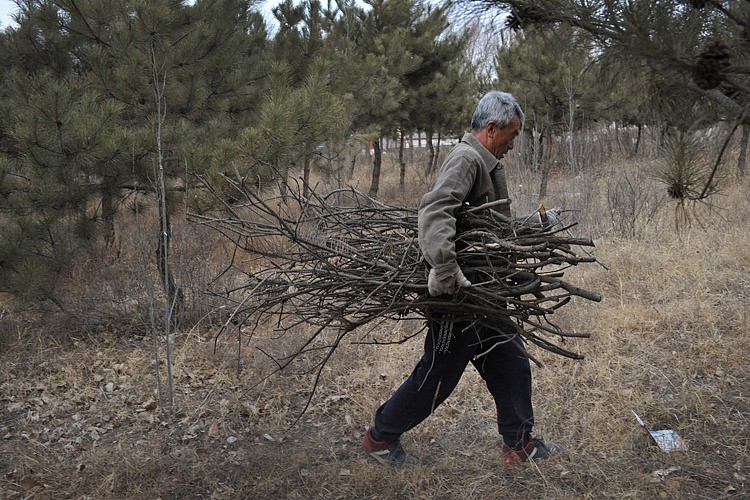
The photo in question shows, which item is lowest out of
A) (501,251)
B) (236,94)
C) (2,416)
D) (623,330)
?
(2,416)

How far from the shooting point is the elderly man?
273 centimetres

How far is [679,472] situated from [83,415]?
11.7ft

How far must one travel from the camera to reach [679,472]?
3.33 metres

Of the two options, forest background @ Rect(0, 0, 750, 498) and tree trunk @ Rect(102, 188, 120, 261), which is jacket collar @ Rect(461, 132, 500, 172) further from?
tree trunk @ Rect(102, 188, 120, 261)

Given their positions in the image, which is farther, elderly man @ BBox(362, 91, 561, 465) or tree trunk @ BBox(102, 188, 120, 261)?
tree trunk @ BBox(102, 188, 120, 261)

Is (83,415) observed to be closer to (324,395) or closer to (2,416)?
(2,416)

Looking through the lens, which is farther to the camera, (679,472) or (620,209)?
(620,209)

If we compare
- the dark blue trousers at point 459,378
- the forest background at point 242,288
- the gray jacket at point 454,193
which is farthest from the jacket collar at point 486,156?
the dark blue trousers at point 459,378

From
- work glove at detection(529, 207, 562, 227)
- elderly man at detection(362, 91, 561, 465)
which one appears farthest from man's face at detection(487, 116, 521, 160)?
work glove at detection(529, 207, 562, 227)

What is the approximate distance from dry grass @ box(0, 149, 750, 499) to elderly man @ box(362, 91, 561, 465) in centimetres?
19

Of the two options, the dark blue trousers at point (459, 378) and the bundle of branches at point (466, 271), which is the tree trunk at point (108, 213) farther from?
the dark blue trousers at point (459, 378)

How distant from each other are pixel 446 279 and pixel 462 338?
0.55 m

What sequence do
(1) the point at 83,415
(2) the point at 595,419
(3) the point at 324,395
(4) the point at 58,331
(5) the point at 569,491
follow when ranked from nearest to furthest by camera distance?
(5) the point at 569,491 → (2) the point at 595,419 → (1) the point at 83,415 → (3) the point at 324,395 → (4) the point at 58,331

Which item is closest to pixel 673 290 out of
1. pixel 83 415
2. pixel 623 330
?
pixel 623 330
